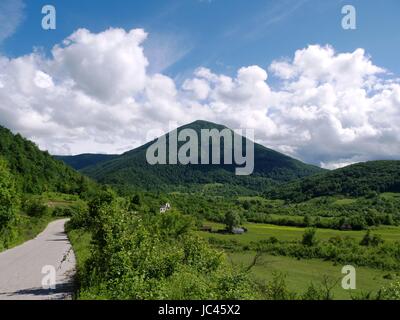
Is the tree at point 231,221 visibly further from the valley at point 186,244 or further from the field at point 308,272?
the field at point 308,272

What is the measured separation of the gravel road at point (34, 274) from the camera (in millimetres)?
16031

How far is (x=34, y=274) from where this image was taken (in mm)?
20531

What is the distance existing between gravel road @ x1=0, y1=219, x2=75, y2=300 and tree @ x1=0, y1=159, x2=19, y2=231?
8.68 feet

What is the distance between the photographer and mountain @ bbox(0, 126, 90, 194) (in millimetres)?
108750

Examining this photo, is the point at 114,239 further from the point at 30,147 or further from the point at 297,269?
the point at 30,147

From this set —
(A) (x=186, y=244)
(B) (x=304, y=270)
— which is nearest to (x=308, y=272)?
(B) (x=304, y=270)

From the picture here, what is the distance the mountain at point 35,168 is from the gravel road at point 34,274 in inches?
3116

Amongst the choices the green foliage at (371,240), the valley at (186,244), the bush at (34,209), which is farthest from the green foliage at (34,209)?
the green foliage at (371,240)

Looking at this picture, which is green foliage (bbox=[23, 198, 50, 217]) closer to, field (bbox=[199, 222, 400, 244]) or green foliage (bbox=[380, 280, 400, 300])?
field (bbox=[199, 222, 400, 244])

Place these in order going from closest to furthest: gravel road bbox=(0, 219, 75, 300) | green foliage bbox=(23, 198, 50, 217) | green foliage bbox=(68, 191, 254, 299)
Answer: green foliage bbox=(68, 191, 254, 299), gravel road bbox=(0, 219, 75, 300), green foliage bbox=(23, 198, 50, 217)

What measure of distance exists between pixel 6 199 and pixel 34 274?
671 cm

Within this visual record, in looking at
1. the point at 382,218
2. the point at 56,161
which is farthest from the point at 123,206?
the point at 56,161

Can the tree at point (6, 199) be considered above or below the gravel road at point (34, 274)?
above

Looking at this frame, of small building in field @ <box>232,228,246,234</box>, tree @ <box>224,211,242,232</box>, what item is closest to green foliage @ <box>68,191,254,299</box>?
small building in field @ <box>232,228,246,234</box>
